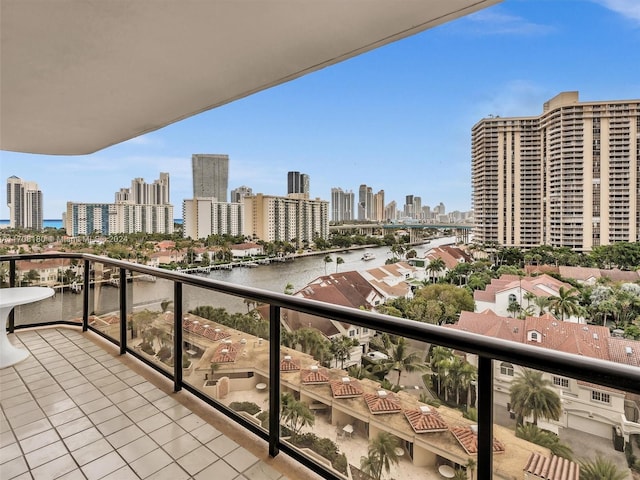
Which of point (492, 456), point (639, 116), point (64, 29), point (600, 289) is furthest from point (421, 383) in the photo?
point (639, 116)

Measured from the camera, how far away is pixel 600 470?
92 centimetres

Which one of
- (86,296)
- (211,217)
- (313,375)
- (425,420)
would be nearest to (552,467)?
(425,420)

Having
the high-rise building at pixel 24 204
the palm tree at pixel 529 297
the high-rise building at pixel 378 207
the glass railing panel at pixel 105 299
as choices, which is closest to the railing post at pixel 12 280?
the glass railing panel at pixel 105 299

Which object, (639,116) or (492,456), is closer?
(492,456)

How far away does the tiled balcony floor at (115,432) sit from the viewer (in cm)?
174

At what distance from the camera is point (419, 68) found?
36.4 ft

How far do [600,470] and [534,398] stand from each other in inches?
8.9

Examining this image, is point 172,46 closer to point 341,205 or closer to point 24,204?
point 24,204

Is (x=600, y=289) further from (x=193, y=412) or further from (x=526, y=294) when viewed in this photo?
(x=193, y=412)

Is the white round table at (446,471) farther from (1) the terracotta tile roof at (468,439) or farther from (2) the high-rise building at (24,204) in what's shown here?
(2) the high-rise building at (24,204)

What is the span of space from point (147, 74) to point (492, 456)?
117 inches

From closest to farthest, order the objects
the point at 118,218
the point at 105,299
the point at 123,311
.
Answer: the point at 123,311 < the point at 105,299 < the point at 118,218

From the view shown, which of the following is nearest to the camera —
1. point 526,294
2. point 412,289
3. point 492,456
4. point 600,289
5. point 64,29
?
point 492,456

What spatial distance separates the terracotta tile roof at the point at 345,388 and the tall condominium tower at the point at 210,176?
505 inches
